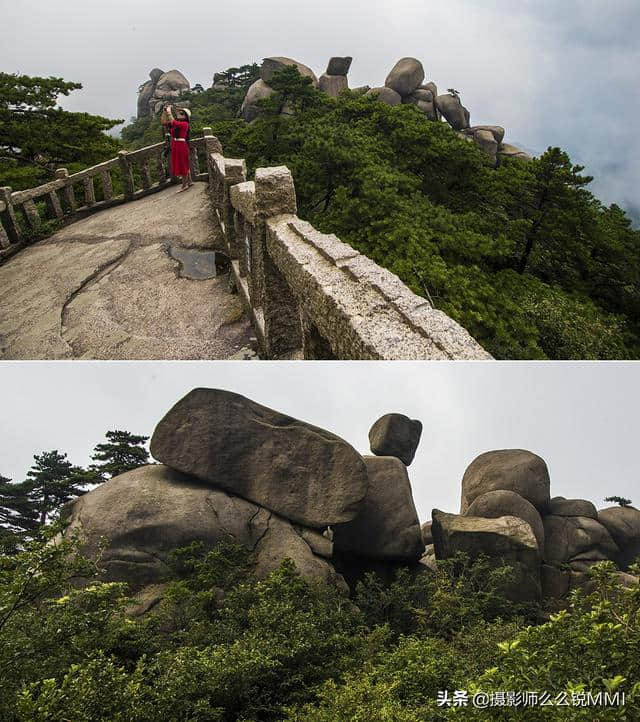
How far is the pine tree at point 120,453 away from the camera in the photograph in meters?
11.3

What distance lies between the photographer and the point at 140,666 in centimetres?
431

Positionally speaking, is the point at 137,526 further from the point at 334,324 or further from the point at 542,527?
the point at 542,527

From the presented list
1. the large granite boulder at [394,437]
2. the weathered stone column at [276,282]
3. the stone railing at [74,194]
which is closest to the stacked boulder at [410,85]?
the stone railing at [74,194]

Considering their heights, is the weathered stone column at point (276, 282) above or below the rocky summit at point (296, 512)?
above

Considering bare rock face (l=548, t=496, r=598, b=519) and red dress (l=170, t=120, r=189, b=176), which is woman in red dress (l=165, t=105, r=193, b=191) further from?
bare rock face (l=548, t=496, r=598, b=519)

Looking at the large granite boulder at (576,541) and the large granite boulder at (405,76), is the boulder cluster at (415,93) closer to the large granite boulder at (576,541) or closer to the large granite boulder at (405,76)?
the large granite boulder at (405,76)

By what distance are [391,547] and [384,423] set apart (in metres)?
3.37

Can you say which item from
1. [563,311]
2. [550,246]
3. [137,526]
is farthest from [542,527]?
[137,526]

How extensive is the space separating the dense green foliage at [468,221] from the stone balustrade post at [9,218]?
5.50 m

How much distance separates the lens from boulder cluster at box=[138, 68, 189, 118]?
1766 inches

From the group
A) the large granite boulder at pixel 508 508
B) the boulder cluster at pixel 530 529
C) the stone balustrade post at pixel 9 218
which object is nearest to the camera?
the stone balustrade post at pixel 9 218

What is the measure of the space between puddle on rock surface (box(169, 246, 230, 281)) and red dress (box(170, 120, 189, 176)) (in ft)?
8.67

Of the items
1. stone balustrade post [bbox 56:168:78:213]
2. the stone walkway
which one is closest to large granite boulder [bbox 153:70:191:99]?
stone balustrade post [bbox 56:168:78:213]

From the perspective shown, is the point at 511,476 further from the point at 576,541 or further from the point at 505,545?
the point at 505,545
